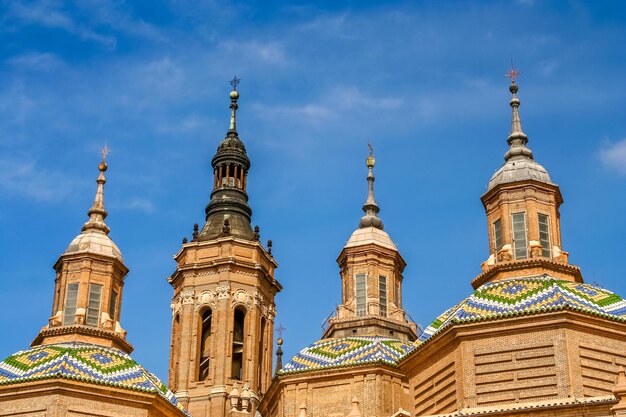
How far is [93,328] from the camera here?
1619 inches

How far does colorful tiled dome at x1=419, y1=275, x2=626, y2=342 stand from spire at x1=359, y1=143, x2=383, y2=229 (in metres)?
12.2

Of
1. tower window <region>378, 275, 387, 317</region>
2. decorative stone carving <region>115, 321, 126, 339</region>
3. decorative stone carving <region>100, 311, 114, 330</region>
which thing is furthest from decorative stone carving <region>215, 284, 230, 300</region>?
decorative stone carving <region>100, 311, 114, 330</region>

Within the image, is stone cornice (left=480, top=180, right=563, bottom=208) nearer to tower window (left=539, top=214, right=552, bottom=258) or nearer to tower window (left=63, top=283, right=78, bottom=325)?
tower window (left=539, top=214, right=552, bottom=258)

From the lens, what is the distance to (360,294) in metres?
45.4

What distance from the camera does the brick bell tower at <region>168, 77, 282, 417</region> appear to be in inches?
1900

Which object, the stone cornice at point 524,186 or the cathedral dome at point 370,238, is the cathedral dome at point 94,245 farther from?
the stone cornice at point 524,186

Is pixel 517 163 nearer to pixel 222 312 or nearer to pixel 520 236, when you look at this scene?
pixel 520 236

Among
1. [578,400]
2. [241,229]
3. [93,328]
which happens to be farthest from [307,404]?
[241,229]

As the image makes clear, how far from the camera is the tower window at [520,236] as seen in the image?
37906 millimetres

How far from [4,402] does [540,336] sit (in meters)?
17.1

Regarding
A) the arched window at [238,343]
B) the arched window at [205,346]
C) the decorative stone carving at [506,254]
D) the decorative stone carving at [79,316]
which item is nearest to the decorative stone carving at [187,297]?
the arched window at [205,346]

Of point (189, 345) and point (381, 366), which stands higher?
point (189, 345)

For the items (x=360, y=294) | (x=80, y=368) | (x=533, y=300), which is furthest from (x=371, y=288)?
→ (x=80, y=368)

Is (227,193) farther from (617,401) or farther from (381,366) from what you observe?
(617,401)
